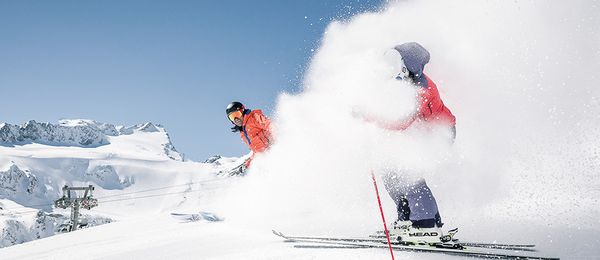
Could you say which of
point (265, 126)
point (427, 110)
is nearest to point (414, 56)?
point (427, 110)

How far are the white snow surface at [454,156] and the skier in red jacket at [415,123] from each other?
0.42ft

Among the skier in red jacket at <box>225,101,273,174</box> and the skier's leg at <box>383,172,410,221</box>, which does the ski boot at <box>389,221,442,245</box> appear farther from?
→ the skier in red jacket at <box>225,101,273,174</box>

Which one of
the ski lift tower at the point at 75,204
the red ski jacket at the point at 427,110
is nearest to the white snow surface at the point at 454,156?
the red ski jacket at the point at 427,110

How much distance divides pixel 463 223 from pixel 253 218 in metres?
3.51

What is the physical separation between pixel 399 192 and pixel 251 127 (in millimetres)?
4588

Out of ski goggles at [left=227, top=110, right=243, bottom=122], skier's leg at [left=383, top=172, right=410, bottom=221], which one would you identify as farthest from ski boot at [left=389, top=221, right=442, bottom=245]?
ski goggles at [left=227, top=110, right=243, bottom=122]

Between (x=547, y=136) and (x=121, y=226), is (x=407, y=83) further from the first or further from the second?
(x=121, y=226)

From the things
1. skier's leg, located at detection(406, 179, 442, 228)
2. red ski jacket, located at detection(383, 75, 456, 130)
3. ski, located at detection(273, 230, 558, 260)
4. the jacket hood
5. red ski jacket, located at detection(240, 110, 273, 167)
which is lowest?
ski, located at detection(273, 230, 558, 260)

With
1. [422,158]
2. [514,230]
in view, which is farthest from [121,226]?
[514,230]

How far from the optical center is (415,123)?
15.6ft

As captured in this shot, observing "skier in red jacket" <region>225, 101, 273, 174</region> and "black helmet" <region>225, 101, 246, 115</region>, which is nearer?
"skier in red jacket" <region>225, 101, 273, 174</region>

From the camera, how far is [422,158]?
4.81 meters

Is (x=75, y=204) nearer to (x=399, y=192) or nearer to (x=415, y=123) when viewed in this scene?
(x=399, y=192)

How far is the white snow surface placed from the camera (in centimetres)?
488
